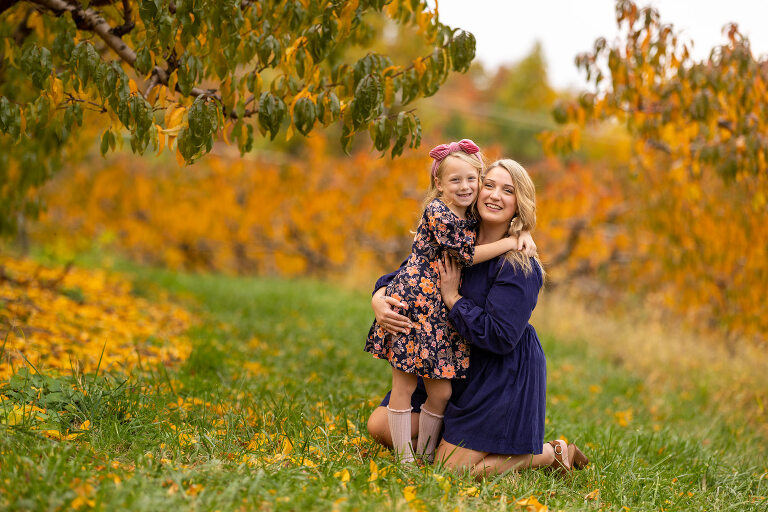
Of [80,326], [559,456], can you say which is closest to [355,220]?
[80,326]

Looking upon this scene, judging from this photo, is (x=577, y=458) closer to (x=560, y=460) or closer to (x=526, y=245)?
(x=560, y=460)

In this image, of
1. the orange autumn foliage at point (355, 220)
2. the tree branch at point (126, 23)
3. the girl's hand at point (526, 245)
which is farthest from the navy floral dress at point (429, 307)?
the orange autumn foliage at point (355, 220)

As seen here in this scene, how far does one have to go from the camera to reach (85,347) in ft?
14.2

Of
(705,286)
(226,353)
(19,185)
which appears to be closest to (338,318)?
(226,353)

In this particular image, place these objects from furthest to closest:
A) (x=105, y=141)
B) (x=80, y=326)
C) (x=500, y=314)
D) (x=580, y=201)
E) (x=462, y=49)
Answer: (x=580, y=201) < (x=80, y=326) < (x=462, y=49) < (x=105, y=141) < (x=500, y=314)

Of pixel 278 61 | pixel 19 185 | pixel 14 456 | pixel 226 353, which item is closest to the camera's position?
pixel 14 456

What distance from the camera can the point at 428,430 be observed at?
3102mm

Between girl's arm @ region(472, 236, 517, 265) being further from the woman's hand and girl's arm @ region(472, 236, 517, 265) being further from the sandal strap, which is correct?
the sandal strap

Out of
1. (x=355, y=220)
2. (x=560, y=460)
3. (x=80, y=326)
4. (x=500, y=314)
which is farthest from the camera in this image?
(x=355, y=220)

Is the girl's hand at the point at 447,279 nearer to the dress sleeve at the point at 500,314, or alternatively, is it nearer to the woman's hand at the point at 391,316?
the dress sleeve at the point at 500,314

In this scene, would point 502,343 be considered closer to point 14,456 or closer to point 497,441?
point 497,441

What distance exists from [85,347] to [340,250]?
765 cm

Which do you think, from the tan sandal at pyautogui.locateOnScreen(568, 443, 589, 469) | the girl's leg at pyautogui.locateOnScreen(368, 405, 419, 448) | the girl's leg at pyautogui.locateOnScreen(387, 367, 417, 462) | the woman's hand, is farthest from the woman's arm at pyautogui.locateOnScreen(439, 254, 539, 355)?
the tan sandal at pyautogui.locateOnScreen(568, 443, 589, 469)

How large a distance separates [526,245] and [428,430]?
3.24 ft
